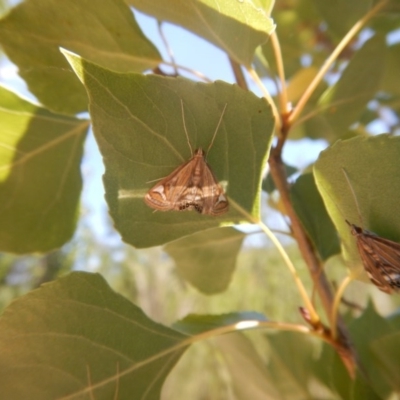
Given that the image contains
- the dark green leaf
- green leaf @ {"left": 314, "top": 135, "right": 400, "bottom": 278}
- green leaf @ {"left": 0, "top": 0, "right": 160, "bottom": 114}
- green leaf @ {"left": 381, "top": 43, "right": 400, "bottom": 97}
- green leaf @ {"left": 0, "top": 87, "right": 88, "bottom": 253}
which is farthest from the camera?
green leaf @ {"left": 381, "top": 43, "right": 400, "bottom": 97}

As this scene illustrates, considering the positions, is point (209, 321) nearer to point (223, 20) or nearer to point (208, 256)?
point (208, 256)

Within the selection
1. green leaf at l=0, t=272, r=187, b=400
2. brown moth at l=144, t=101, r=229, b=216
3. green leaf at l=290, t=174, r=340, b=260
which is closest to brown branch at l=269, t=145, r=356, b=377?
green leaf at l=290, t=174, r=340, b=260

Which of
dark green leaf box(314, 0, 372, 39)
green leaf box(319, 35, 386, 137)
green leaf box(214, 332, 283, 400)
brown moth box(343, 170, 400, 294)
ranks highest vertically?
dark green leaf box(314, 0, 372, 39)

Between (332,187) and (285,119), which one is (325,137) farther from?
(332,187)

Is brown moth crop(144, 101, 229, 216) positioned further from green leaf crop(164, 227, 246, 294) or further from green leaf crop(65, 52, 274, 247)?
green leaf crop(164, 227, 246, 294)

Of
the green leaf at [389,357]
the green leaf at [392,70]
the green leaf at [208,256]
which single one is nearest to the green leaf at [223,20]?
→ the green leaf at [208,256]

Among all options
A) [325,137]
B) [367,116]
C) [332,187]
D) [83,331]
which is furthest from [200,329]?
[367,116]
